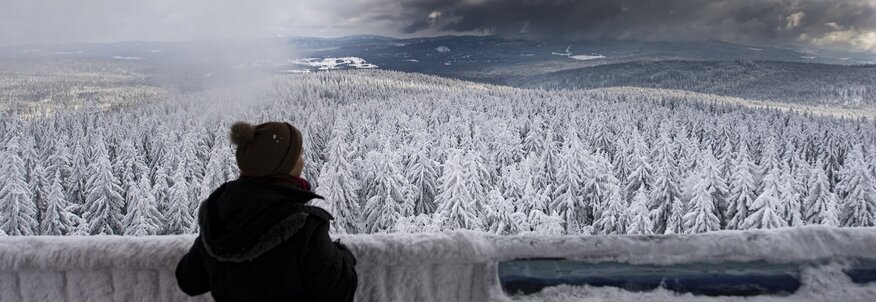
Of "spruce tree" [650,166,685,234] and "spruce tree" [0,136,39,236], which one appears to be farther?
"spruce tree" [650,166,685,234]

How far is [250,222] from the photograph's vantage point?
158cm

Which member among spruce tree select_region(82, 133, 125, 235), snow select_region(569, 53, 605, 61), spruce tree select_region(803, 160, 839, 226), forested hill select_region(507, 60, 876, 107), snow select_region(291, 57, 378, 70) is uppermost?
snow select_region(569, 53, 605, 61)

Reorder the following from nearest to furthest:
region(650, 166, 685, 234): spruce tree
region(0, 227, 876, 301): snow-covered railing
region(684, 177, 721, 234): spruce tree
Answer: region(0, 227, 876, 301): snow-covered railing < region(684, 177, 721, 234): spruce tree < region(650, 166, 685, 234): spruce tree

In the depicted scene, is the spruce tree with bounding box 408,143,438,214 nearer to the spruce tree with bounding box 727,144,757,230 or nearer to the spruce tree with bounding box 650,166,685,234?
the spruce tree with bounding box 650,166,685,234

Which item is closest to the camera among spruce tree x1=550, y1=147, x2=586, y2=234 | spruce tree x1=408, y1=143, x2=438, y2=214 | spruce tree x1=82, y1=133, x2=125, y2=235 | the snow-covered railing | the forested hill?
the snow-covered railing

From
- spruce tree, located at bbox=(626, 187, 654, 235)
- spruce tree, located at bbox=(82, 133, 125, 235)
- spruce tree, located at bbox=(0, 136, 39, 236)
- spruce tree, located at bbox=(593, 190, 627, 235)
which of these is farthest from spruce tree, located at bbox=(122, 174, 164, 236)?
spruce tree, located at bbox=(626, 187, 654, 235)

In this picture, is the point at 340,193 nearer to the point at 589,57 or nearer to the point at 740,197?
the point at 740,197

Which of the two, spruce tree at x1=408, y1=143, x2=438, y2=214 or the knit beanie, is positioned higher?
the knit beanie

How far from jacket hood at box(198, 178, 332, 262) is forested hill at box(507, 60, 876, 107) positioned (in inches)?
3522

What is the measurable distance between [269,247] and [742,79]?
113521mm

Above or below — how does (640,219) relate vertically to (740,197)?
below

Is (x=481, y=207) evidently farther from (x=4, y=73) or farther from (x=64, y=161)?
(x=4, y=73)

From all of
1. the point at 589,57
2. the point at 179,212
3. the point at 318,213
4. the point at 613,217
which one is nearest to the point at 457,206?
the point at 613,217

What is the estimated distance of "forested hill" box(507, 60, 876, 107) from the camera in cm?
8103
